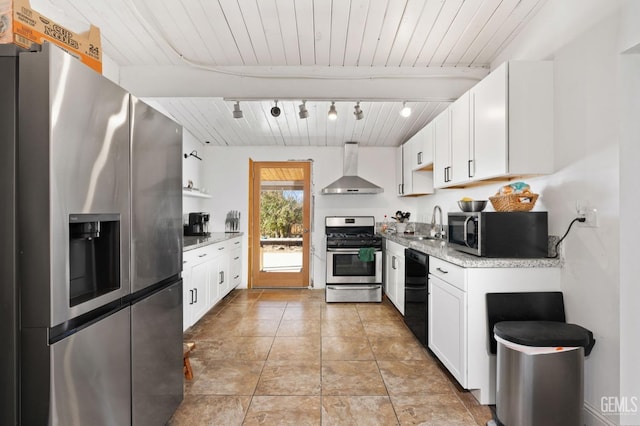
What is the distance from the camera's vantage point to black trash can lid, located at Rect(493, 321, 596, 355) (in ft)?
5.04

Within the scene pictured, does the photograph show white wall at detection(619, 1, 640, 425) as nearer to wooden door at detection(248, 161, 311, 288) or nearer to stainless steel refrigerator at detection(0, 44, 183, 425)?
stainless steel refrigerator at detection(0, 44, 183, 425)

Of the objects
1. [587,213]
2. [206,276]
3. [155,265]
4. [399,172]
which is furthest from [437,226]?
[155,265]

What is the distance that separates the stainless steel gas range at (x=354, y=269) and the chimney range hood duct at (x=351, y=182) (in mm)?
704

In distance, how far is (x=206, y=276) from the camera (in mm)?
3387

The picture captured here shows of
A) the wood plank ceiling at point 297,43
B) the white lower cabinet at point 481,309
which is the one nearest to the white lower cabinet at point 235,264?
the wood plank ceiling at point 297,43

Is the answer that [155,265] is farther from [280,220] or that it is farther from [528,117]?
[280,220]

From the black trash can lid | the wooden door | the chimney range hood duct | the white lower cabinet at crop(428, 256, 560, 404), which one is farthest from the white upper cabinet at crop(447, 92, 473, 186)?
the wooden door

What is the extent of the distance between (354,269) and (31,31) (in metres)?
3.76

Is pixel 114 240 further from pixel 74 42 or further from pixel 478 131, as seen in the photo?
pixel 478 131

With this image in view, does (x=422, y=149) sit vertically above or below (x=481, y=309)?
above

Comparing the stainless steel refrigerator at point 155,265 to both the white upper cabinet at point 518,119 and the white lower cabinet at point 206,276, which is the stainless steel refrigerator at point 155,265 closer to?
the white lower cabinet at point 206,276

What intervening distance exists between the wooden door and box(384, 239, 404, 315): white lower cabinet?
54.7 inches

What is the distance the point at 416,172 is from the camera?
4.06 meters

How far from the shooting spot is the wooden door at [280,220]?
4.99 m
